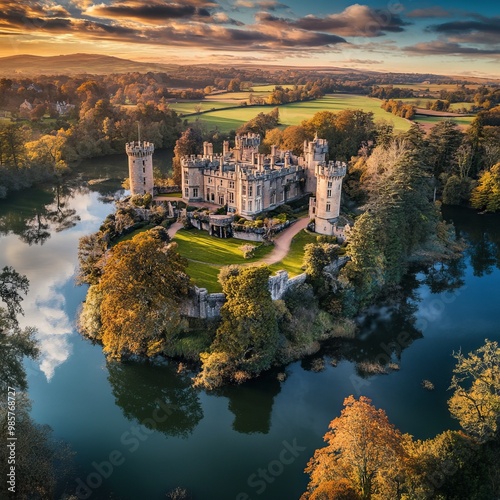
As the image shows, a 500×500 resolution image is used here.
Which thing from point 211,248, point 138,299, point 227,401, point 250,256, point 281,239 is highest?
point 138,299

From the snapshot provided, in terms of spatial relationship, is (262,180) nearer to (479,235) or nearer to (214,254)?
(214,254)

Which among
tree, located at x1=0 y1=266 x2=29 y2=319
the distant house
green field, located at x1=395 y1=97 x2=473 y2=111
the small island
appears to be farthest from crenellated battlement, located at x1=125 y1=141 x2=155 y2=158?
the distant house

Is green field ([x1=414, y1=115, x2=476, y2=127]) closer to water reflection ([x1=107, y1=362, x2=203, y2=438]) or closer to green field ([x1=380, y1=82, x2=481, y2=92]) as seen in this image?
green field ([x1=380, y1=82, x2=481, y2=92])

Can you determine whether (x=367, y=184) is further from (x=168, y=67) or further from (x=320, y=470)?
(x=168, y=67)

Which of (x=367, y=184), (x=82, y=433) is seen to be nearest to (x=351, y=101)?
(x=367, y=184)

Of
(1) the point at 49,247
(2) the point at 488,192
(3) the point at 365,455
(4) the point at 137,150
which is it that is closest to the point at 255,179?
(4) the point at 137,150

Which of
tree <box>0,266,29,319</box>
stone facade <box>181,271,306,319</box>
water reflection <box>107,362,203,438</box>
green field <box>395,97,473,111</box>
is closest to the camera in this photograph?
tree <box>0,266,29,319</box>

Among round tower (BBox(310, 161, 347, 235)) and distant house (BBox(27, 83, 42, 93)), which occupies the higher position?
distant house (BBox(27, 83, 42, 93))

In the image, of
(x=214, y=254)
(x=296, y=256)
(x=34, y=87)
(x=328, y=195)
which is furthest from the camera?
(x=34, y=87)
